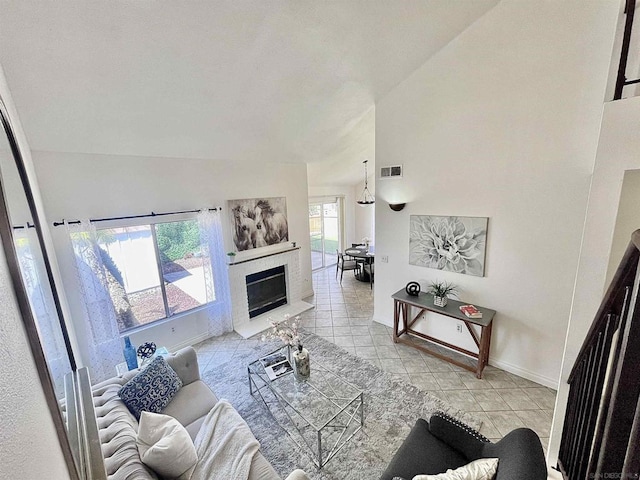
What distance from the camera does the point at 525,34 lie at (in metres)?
2.90

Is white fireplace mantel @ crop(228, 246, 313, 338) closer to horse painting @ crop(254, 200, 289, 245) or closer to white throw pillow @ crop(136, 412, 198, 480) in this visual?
horse painting @ crop(254, 200, 289, 245)

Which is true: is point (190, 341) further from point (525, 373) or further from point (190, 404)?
point (525, 373)

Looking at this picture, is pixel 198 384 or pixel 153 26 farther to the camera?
pixel 198 384

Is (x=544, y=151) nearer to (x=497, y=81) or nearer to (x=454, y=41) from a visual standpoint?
(x=497, y=81)

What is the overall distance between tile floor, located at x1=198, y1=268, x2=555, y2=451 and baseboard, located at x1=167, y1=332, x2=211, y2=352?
229 millimetres

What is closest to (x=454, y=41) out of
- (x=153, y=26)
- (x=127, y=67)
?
(x=153, y=26)

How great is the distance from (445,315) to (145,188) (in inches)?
168

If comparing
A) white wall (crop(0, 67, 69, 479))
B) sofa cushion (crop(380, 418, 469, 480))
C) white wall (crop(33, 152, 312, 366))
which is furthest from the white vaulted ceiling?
sofa cushion (crop(380, 418, 469, 480))

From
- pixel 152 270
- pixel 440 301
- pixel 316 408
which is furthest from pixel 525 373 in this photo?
pixel 152 270

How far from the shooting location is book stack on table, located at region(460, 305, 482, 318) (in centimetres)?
341

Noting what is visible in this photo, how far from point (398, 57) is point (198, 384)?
14.0ft

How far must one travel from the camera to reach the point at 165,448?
180 centimetres

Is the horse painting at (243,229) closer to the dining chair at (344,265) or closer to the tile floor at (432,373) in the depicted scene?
the tile floor at (432,373)

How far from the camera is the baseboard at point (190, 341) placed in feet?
13.6
